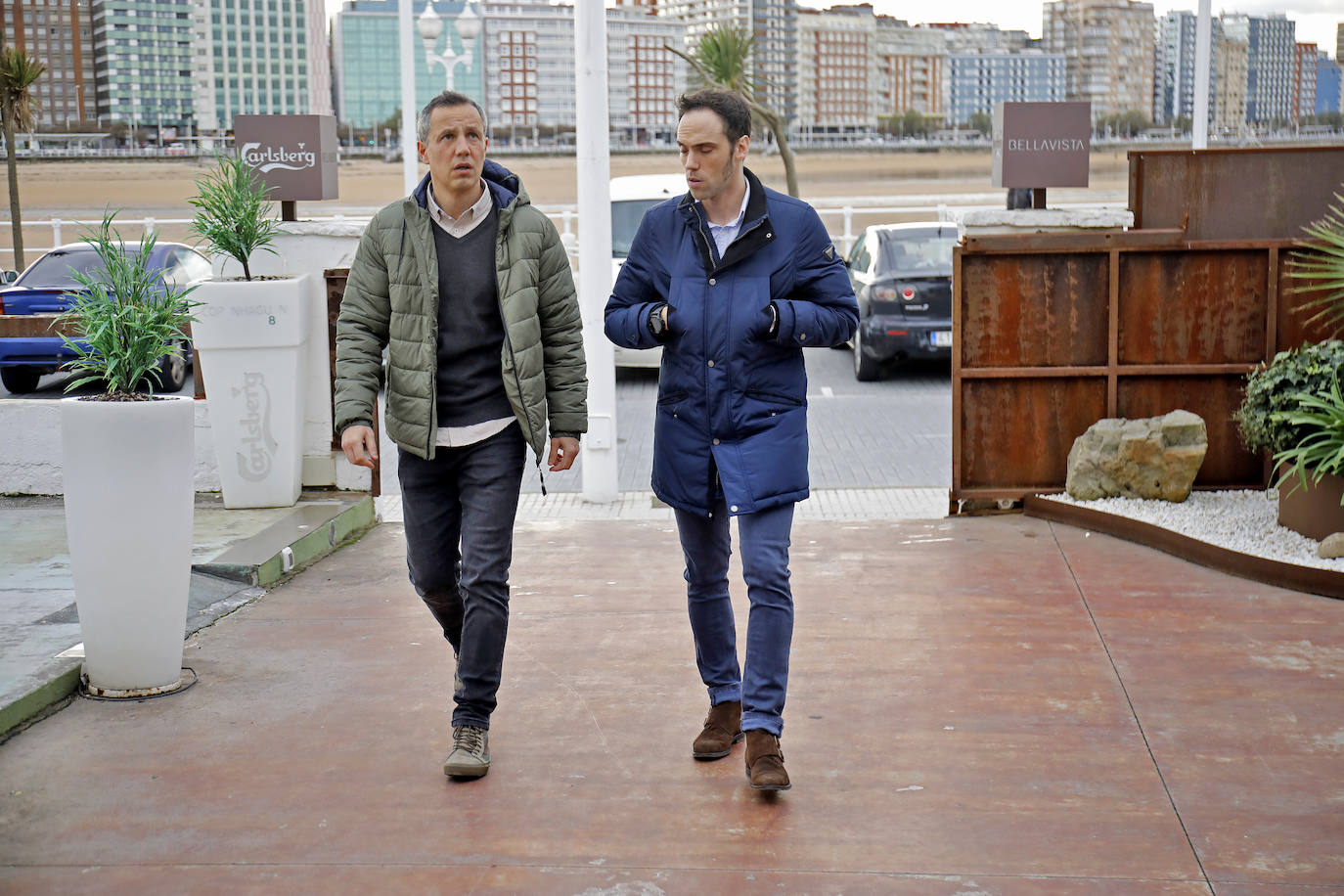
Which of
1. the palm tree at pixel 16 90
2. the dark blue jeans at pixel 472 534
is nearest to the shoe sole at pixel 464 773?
the dark blue jeans at pixel 472 534

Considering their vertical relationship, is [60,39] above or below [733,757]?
above

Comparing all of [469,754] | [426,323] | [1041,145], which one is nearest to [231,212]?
[426,323]

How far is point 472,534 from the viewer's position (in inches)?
165

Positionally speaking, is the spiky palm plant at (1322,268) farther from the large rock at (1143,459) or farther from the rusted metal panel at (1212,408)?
the large rock at (1143,459)

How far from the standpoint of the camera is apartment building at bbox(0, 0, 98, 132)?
65688 mm

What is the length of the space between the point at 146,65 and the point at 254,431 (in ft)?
336

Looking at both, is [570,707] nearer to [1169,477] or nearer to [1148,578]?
[1148,578]

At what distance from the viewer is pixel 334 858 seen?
3.62m

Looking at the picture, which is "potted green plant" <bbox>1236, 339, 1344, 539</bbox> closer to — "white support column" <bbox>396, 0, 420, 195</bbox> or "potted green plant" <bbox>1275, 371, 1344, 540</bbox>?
"potted green plant" <bbox>1275, 371, 1344, 540</bbox>

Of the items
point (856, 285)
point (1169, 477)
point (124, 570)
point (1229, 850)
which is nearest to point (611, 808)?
point (1229, 850)

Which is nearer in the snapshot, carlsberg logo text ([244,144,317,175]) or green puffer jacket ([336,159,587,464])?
green puffer jacket ([336,159,587,464])

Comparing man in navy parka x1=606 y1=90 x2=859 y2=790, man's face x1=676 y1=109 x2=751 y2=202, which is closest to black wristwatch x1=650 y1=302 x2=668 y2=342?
man in navy parka x1=606 y1=90 x2=859 y2=790

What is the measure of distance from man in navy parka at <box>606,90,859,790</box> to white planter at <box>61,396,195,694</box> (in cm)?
156

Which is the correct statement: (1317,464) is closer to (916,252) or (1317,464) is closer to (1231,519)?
(1231,519)
